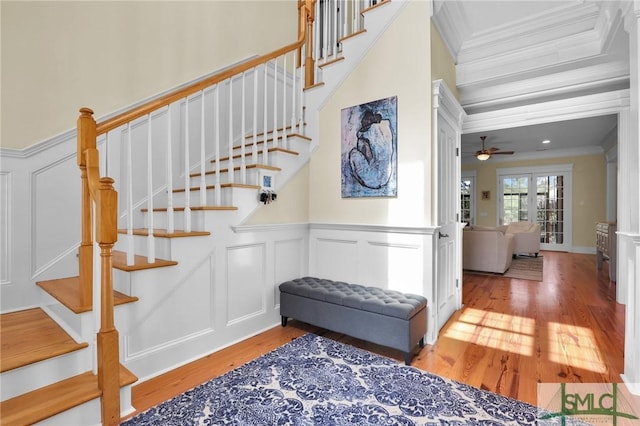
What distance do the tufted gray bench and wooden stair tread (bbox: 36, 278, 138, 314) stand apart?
134cm

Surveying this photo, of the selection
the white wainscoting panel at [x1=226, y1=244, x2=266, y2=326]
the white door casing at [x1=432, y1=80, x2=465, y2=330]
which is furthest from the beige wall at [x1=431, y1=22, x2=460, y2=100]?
the white wainscoting panel at [x1=226, y1=244, x2=266, y2=326]

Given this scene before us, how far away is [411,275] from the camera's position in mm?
2734

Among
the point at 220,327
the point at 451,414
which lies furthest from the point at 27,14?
the point at 451,414

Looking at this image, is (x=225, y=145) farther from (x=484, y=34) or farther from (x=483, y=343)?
(x=483, y=343)

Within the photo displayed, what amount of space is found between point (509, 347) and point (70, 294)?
10.9 ft

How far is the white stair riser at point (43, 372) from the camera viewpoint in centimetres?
153

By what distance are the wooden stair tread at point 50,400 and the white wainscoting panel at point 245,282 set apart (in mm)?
956

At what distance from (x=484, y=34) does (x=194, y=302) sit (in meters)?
3.77

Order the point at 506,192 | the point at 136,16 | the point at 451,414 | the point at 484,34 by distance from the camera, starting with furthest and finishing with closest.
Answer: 1. the point at 506,192
2. the point at 484,34
3. the point at 136,16
4. the point at 451,414

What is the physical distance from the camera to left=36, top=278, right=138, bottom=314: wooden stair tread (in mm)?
1834

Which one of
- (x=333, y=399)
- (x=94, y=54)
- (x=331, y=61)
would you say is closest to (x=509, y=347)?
(x=333, y=399)

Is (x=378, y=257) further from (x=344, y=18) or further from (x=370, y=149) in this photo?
(x=344, y=18)

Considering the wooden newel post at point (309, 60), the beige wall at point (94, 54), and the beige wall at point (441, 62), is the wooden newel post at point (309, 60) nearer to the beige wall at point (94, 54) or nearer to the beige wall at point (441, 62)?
the beige wall at point (94, 54)

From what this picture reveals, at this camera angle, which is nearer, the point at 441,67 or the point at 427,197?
the point at 427,197
